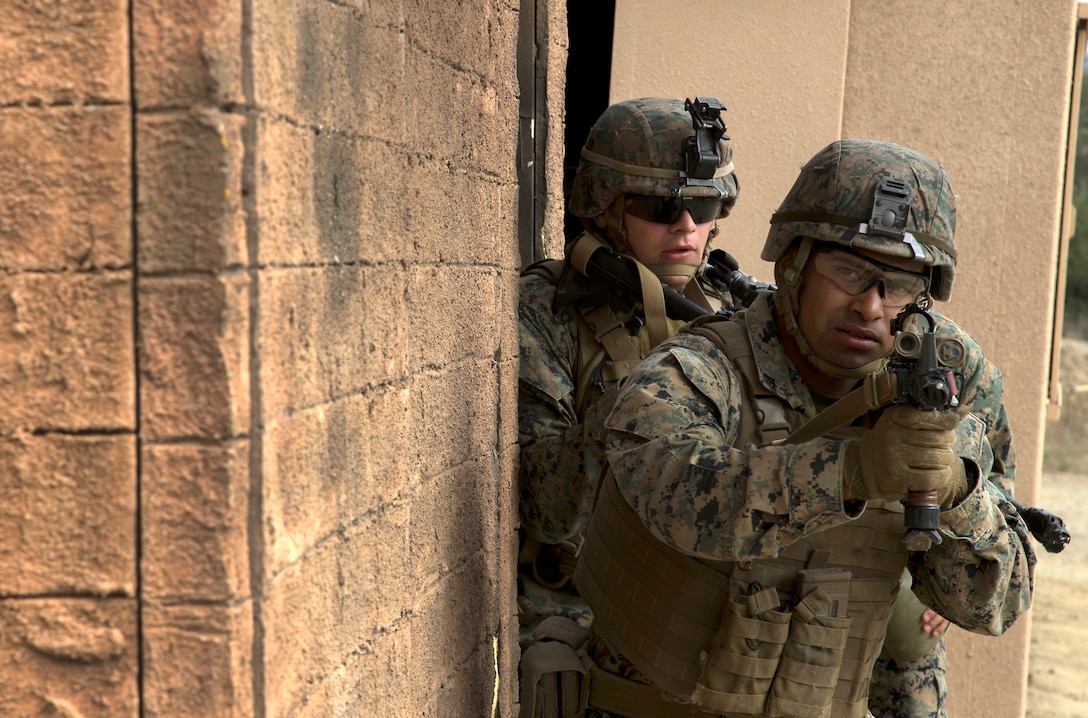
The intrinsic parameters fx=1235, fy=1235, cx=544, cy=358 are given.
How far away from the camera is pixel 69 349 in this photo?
1382 mm

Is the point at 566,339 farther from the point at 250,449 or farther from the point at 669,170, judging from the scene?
the point at 250,449

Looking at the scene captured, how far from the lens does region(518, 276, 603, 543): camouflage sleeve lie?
287 cm

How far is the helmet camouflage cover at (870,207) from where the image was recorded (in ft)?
7.76

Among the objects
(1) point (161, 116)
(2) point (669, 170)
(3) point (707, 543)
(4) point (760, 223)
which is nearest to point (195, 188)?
(1) point (161, 116)

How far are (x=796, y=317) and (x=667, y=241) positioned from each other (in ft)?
3.39

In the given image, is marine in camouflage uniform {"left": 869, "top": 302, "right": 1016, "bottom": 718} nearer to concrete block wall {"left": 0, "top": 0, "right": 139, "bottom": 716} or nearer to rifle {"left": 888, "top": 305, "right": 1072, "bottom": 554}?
rifle {"left": 888, "top": 305, "right": 1072, "bottom": 554}

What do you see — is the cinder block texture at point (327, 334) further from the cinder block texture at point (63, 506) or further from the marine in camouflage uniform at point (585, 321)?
the marine in camouflage uniform at point (585, 321)

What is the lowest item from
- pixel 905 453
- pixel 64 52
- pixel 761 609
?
pixel 761 609

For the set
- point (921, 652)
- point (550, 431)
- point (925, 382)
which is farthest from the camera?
point (550, 431)

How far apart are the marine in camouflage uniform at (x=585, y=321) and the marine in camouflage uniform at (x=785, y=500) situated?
322 millimetres

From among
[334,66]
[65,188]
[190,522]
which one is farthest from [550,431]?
[65,188]

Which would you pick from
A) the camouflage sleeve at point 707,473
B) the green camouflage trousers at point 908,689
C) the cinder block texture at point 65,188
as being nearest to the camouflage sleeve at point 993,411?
the green camouflage trousers at point 908,689

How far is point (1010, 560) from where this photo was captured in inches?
91.1

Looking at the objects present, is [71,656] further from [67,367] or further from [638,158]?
[638,158]
